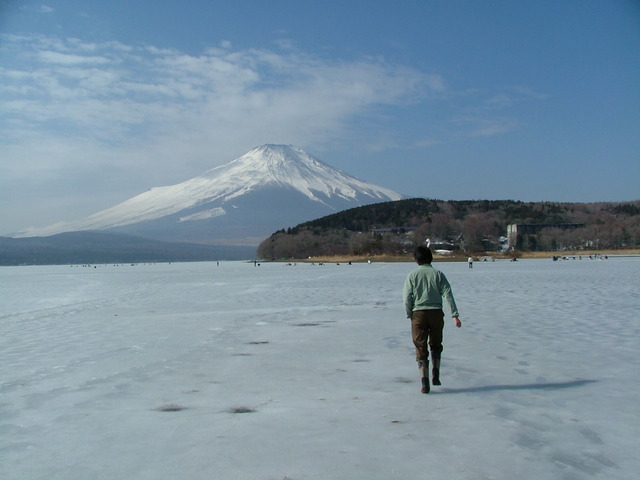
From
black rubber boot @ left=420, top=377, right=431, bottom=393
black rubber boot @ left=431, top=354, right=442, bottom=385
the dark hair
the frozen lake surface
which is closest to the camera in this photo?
the frozen lake surface

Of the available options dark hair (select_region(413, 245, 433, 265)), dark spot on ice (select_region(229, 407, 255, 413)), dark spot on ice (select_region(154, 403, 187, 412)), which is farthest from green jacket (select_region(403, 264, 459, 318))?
dark spot on ice (select_region(154, 403, 187, 412))

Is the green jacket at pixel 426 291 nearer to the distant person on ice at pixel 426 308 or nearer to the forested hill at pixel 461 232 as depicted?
the distant person on ice at pixel 426 308

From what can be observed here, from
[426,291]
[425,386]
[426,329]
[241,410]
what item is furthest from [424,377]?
[241,410]

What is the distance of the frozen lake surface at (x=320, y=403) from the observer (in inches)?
166

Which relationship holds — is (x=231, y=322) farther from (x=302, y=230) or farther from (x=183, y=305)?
(x=302, y=230)

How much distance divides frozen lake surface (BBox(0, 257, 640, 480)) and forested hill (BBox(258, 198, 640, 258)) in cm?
11561

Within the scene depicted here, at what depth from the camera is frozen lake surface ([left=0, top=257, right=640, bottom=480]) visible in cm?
422

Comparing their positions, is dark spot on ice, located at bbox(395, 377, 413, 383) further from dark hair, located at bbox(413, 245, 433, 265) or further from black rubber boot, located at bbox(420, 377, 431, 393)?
dark hair, located at bbox(413, 245, 433, 265)

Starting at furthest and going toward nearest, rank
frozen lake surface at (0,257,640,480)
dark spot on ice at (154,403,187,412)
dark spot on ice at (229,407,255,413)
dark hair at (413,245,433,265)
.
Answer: dark hair at (413,245,433,265) → dark spot on ice at (154,403,187,412) → dark spot on ice at (229,407,255,413) → frozen lake surface at (0,257,640,480)

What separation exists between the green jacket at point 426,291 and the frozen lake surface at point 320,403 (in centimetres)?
87

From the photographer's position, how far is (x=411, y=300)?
6.52 m

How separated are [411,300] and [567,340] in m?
4.35

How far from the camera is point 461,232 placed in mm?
164000

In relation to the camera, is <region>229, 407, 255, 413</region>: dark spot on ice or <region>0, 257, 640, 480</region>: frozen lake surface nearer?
<region>0, 257, 640, 480</region>: frozen lake surface
